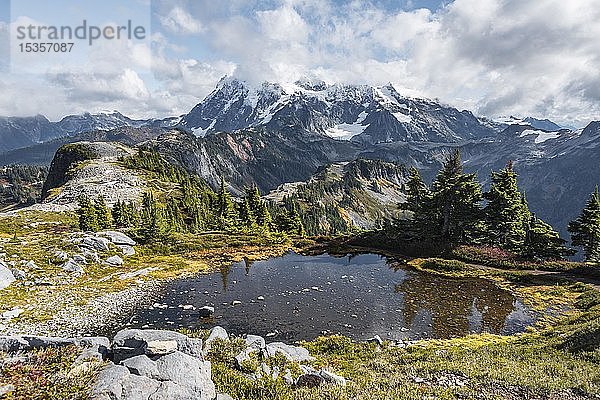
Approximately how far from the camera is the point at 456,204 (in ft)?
169

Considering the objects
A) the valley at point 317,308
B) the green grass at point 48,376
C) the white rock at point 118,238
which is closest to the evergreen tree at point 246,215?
the valley at point 317,308

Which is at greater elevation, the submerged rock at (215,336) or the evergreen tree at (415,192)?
the evergreen tree at (415,192)

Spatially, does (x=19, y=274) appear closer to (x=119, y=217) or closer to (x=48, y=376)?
(x=48, y=376)

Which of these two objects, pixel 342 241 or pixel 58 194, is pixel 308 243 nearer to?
pixel 342 241

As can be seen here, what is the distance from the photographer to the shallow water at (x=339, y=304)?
25.1 m

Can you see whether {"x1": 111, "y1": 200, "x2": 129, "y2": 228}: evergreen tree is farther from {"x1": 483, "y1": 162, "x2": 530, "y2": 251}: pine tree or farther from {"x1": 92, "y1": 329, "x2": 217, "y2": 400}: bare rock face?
{"x1": 92, "y1": 329, "x2": 217, "y2": 400}: bare rock face

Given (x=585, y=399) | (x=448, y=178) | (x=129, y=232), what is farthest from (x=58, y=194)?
(x=585, y=399)

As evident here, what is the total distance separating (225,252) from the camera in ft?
173

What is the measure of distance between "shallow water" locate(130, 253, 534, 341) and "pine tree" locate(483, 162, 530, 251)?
16835 mm

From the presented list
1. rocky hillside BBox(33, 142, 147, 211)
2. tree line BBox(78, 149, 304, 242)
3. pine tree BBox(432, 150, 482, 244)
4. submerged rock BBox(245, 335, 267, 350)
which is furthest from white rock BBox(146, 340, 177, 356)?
rocky hillside BBox(33, 142, 147, 211)

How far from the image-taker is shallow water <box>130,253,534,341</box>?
989 inches

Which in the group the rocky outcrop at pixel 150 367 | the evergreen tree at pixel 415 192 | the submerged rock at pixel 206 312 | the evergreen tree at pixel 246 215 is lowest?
the submerged rock at pixel 206 312

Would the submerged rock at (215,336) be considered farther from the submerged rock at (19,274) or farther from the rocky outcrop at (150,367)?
the submerged rock at (19,274)

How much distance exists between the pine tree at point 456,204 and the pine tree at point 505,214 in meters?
1.63
